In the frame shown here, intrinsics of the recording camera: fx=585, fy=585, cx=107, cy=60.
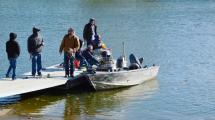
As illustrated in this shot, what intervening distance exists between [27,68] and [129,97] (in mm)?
5848

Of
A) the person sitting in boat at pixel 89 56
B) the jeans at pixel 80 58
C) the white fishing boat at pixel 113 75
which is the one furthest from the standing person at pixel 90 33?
the white fishing boat at pixel 113 75

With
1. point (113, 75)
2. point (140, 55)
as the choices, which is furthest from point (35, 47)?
point (140, 55)

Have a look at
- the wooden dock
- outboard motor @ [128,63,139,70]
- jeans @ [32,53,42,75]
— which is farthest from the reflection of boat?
jeans @ [32,53,42,75]

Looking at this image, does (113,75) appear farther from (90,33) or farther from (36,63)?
(90,33)

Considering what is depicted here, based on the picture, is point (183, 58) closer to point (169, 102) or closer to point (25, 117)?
point (169, 102)

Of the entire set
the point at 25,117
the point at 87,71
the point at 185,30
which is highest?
the point at 185,30

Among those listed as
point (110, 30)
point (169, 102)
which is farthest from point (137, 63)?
point (110, 30)

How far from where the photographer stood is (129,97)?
18.9 metres

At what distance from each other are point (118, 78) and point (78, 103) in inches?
80.8

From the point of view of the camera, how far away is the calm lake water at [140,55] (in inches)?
671

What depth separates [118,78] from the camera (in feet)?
63.7

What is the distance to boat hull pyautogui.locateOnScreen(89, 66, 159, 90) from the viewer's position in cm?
1880

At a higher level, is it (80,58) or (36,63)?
(80,58)

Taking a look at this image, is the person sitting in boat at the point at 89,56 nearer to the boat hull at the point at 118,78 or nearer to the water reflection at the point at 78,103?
the boat hull at the point at 118,78
